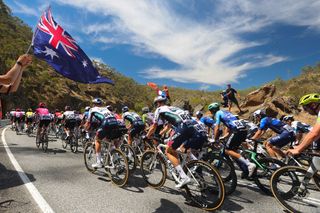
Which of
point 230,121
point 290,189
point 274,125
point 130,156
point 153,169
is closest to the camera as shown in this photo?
point 290,189

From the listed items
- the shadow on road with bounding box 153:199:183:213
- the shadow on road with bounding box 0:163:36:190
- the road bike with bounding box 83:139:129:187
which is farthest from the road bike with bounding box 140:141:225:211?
the shadow on road with bounding box 0:163:36:190

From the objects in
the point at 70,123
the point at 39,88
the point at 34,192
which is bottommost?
the point at 34,192

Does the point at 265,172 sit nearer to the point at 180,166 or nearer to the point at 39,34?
the point at 180,166

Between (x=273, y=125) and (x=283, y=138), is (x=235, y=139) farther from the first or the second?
(x=273, y=125)

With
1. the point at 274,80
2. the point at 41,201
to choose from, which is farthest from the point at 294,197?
the point at 274,80

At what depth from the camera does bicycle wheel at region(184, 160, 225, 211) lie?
5.14m

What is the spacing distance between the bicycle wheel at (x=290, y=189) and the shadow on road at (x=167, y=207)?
1.87 m

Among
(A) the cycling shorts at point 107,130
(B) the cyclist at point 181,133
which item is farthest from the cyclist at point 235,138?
(A) the cycling shorts at point 107,130

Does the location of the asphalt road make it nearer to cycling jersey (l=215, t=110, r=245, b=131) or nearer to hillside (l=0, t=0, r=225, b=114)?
cycling jersey (l=215, t=110, r=245, b=131)

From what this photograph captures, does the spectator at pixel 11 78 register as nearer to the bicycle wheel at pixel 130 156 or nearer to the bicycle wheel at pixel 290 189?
the bicycle wheel at pixel 130 156

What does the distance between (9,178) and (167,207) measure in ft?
13.9

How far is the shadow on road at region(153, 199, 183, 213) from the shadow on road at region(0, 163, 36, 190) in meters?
3.47

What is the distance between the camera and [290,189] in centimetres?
518

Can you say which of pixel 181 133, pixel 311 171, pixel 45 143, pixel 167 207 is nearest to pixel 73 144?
pixel 45 143
